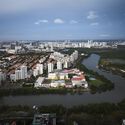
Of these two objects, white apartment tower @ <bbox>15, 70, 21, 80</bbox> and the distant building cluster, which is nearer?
white apartment tower @ <bbox>15, 70, 21, 80</bbox>

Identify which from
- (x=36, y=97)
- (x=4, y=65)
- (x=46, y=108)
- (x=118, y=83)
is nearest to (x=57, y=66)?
(x=4, y=65)

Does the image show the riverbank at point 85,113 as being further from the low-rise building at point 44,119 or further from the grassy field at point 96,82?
the grassy field at point 96,82

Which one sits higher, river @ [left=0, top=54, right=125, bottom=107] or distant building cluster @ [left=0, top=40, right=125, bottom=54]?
distant building cluster @ [left=0, top=40, right=125, bottom=54]

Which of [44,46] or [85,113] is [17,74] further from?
[44,46]

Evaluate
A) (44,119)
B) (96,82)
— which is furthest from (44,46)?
(44,119)

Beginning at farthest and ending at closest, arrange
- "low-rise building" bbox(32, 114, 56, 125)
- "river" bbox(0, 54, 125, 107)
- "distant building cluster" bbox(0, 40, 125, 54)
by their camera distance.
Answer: "distant building cluster" bbox(0, 40, 125, 54)
"river" bbox(0, 54, 125, 107)
"low-rise building" bbox(32, 114, 56, 125)

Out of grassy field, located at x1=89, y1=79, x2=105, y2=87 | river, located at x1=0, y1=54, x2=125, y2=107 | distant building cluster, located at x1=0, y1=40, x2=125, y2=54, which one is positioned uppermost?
distant building cluster, located at x1=0, y1=40, x2=125, y2=54

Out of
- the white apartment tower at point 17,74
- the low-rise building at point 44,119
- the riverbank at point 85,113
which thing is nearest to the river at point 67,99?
the riverbank at point 85,113

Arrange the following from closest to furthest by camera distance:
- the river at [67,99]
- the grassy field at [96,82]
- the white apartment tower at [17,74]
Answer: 1. the river at [67,99]
2. the grassy field at [96,82]
3. the white apartment tower at [17,74]

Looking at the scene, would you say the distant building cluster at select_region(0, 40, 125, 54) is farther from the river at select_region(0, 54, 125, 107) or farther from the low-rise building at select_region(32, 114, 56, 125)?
the low-rise building at select_region(32, 114, 56, 125)

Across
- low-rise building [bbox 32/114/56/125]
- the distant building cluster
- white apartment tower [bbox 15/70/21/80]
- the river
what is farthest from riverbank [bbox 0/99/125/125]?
the distant building cluster
